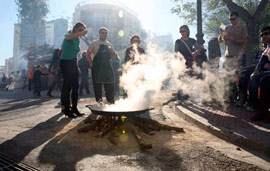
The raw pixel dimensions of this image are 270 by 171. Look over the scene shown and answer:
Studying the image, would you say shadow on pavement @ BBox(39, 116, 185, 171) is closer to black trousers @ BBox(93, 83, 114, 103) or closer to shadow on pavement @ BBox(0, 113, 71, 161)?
shadow on pavement @ BBox(0, 113, 71, 161)

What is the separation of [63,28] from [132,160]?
77509 millimetres

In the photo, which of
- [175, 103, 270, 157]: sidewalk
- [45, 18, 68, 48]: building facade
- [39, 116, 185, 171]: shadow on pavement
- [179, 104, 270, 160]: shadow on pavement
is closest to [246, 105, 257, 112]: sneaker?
[175, 103, 270, 157]: sidewalk

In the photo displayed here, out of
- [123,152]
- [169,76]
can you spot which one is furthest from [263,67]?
[123,152]

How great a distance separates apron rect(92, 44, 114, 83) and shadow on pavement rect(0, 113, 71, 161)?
52.3 inches

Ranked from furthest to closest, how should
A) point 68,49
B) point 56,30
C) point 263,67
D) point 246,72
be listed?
1. point 56,30
2. point 246,72
3. point 68,49
4. point 263,67

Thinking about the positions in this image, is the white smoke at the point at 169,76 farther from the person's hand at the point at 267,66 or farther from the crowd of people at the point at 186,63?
the person's hand at the point at 267,66

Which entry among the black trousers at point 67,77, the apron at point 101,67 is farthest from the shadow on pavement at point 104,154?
the apron at point 101,67

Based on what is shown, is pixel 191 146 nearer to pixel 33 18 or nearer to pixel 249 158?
pixel 249 158

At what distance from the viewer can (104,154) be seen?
9.25ft

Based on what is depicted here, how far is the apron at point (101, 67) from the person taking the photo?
17.8 ft

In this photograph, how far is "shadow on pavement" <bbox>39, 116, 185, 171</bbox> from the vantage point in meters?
2.45

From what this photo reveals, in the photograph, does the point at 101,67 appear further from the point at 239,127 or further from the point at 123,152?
Answer: the point at 239,127

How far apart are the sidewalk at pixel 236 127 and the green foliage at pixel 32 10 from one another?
61.3 metres

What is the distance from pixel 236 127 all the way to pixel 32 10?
63.1 metres
